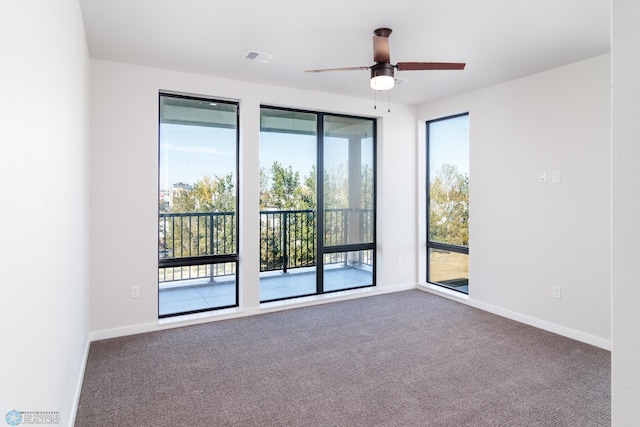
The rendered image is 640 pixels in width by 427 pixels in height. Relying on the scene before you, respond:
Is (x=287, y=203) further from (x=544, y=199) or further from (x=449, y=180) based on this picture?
(x=544, y=199)

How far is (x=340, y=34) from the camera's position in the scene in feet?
10.1

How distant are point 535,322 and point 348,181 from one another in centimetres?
278

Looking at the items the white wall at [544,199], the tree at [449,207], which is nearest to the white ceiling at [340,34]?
the white wall at [544,199]

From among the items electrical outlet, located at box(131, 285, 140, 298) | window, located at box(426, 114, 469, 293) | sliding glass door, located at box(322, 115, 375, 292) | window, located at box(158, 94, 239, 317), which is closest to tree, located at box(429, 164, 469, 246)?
window, located at box(426, 114, 469, 293)

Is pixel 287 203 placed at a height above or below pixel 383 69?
below

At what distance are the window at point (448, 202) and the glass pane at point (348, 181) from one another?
0.90 metres

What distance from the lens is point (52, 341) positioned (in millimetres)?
1648

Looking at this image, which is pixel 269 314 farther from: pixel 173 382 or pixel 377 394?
pixel 377 394

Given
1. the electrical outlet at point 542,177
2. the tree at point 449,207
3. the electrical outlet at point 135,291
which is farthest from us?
the tree at point 449,207

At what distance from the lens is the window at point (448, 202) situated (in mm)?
5008

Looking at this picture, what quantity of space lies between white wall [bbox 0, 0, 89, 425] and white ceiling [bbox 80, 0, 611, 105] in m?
0.64

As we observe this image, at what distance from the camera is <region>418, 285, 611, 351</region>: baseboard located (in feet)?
11.5

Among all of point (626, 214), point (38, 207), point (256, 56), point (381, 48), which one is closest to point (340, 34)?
point (381, 48)

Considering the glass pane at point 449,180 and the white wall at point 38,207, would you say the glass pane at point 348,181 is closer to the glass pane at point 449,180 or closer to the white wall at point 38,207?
the glass pane at point 449,180
